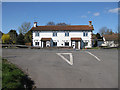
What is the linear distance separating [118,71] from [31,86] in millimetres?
6496

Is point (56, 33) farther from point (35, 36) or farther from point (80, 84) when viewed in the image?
point (80, 84)

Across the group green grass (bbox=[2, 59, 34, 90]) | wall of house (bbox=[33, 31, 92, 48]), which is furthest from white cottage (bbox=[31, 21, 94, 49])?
green grass (bbox=[2, 59, 34, 90])

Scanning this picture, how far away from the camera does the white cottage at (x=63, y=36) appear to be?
3750 centimetres

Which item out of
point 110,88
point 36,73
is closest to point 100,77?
point 110,88

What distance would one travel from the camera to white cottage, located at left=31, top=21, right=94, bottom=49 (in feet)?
123

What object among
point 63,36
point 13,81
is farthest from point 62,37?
point 13,81

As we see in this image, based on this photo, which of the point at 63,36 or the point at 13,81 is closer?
the point at 13,81

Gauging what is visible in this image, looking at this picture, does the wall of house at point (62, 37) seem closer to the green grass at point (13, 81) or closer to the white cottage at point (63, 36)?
the white cottage at point (63, 36)

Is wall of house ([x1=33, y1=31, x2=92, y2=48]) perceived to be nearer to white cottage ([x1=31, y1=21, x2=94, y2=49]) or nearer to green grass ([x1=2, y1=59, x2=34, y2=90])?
white cottage ([x1=31, y1=21, x2=94, y2=49])

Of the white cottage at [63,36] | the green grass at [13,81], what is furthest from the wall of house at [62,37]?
the green grass at [13,81]

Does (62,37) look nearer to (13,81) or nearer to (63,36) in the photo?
(63,36)

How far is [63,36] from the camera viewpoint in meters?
38.2

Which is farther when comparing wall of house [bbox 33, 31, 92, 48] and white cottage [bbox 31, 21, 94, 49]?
wall of house [bbox 33, 31, 92, 48]

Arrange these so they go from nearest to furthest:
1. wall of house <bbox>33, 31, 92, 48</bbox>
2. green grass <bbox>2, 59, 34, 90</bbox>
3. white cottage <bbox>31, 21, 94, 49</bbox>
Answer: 1. green grass <bbox>2, 59, 34, 90</bbox>
2. white cottage <bbox>31, 21, 94, 49</bbox>
3. wall of house <bbox>33, 31, 92, 48</bbox>
